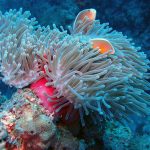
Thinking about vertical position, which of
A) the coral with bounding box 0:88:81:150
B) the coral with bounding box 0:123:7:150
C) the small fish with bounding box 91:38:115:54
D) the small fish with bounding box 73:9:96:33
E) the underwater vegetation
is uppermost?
the small fish with bounding box 73:9:96:33

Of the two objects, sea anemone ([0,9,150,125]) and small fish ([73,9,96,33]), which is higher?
small fish ([73,9,96,33])

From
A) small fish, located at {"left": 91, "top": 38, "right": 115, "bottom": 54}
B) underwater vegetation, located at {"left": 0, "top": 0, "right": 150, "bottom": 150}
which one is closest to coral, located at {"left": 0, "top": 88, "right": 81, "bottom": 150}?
underwater vegetation, located at {"left": 0, "top": 0, "right": 150, "bottom": 150}

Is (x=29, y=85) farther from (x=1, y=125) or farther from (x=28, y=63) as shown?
(x=1, y=125)

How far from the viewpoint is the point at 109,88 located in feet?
9.56

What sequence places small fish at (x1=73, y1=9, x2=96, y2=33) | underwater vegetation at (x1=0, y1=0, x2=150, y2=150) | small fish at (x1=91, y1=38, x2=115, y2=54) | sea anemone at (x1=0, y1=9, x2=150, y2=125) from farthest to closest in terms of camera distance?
small fish at (x1=73, y1=9, x2=96, y2=33) < small fish at (x1=91, y1=38, x2=115, y2=54) < sea anemone at (x1=0, y1=9, x2=150, y2=125) < underwater vegetation at (x1=0, y1=0, x2=150, y2=150)

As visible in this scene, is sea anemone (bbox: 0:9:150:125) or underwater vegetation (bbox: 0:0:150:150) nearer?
underwater vegetation (bbox: 0:0:150:150)

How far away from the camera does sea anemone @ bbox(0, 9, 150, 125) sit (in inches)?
108

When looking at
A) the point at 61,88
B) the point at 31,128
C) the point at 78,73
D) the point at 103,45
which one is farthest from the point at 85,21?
the point at 31,128

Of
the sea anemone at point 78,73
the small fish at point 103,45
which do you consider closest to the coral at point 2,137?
the sea anemone at point 78,73

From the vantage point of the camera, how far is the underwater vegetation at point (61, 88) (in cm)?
262

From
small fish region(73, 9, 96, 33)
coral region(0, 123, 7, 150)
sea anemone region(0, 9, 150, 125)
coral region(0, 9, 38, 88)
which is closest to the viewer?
coral region(0, 123, 7, 150)

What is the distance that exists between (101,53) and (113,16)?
3.66 metres

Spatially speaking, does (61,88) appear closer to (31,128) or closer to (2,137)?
(31,128)

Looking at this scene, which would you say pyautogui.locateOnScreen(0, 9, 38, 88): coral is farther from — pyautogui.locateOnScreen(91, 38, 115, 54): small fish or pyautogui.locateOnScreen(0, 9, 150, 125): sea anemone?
pyautogui.locateOnScreen(91, 38, 115, 54): small fish
